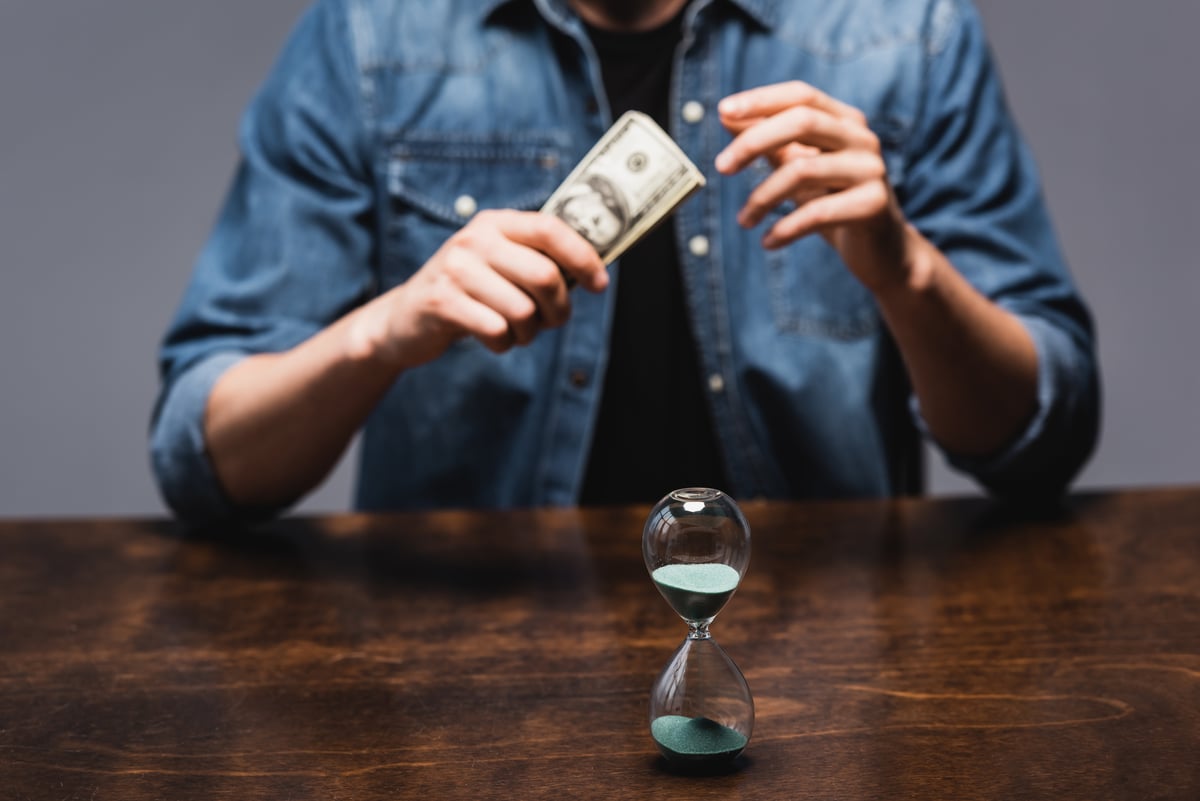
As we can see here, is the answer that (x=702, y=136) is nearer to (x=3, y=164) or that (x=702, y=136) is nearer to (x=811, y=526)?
(x=811, y=526)

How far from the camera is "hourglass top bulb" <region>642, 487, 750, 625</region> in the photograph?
32.4 inches

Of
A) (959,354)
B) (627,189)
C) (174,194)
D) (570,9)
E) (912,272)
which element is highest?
(570,9)

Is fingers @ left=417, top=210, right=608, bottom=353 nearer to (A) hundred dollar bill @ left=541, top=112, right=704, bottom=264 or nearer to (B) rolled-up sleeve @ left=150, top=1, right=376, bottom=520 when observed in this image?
(A) hundred dollar bill @ left=541, top=112, right=704, bottom=264

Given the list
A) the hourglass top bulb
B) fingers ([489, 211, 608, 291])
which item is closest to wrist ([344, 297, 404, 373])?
fingers ([489, 211, 608, 291])

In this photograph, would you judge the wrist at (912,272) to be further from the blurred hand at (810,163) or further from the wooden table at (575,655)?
the wooden table at (575,655)

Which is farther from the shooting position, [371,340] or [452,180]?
[452,180]

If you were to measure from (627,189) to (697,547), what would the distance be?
54cm

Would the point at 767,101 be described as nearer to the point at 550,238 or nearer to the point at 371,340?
the point at 550,238

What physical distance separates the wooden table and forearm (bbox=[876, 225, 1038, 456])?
10 cm

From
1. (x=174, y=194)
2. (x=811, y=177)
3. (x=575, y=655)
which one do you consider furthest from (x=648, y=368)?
(x=174, y=194)

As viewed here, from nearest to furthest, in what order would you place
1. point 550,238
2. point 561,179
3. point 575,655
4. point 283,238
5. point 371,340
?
1. point 575,655
2. point 550,238
3. point 371,340
4. point 283,238
5. point 561,179

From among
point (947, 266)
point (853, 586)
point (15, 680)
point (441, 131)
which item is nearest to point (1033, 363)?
point (947, 266)

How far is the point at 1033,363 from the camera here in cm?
153

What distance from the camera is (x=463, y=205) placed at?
1.71 meters
